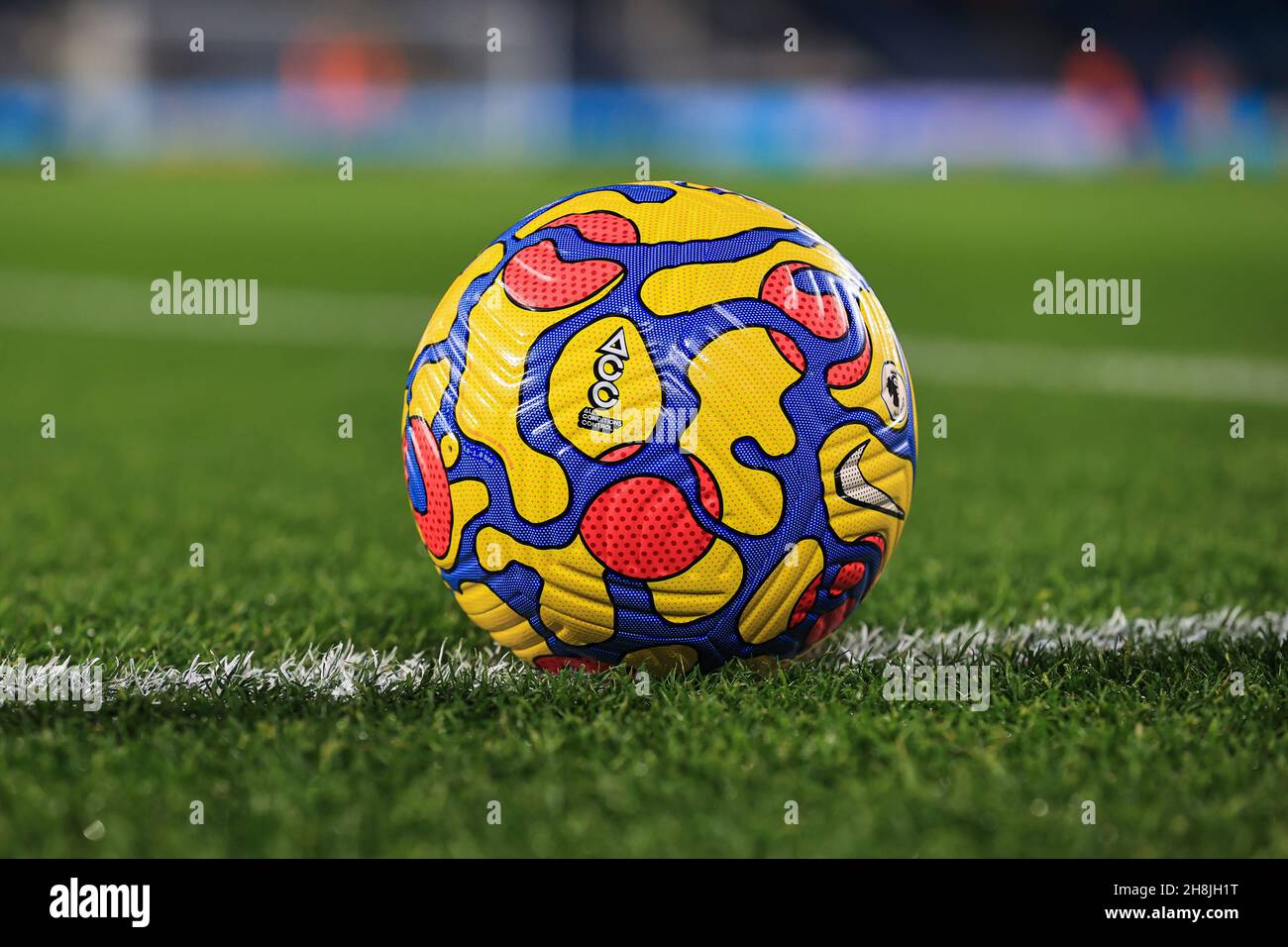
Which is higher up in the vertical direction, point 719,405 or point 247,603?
point 719,405

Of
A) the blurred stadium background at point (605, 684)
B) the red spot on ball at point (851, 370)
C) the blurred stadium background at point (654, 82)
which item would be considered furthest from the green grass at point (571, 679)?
the blurred stadium background at point (654, 82)

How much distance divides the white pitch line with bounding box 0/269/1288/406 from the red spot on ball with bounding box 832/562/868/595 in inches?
202

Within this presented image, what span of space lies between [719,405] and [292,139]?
3314 centimetres

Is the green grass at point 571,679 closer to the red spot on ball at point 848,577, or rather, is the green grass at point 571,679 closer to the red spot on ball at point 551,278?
the red spot on ball at point 848,577

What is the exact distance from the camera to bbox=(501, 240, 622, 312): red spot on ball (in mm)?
2824

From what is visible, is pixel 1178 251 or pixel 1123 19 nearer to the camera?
pixel 1178 251

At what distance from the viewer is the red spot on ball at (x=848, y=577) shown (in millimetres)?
2941

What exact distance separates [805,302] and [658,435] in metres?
0.45

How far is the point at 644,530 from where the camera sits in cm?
277

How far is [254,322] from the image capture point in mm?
10992

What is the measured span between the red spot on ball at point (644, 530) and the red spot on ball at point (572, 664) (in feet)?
0.93

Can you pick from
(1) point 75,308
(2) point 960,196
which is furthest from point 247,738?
(2) point 960,196

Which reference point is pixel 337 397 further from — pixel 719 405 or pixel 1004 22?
pixel 1004 22
